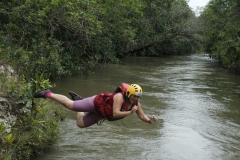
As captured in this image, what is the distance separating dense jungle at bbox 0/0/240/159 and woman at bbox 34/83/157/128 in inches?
27.0

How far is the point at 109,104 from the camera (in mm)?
5766

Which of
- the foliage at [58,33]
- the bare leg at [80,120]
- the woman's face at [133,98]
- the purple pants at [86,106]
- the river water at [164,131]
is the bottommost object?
the river water at [164,131]

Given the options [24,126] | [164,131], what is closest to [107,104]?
[24,126]

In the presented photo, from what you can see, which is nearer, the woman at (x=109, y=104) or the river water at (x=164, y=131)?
the woman at (x=109, y=104)

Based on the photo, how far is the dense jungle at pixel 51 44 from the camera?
6039mm

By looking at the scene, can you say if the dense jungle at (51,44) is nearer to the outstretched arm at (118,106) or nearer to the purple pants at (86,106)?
the purple pants at (86,106)

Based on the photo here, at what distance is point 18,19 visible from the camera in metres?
12.0

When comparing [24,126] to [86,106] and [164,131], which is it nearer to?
[86,106]

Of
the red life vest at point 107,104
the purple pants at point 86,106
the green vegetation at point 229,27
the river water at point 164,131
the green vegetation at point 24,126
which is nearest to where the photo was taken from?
the green vegetation at point 24,126

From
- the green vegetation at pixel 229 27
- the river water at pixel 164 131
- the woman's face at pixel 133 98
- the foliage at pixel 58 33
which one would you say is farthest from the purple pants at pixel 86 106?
the green vegetation at pixel 229 27

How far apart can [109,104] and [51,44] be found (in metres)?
8.56

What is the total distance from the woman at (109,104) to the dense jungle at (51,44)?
0.69 m

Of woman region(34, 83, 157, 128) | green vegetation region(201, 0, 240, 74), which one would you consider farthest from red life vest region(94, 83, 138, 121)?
green vegetation region(201, 0, 240, 74)

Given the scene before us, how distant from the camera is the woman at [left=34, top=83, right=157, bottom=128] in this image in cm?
555
